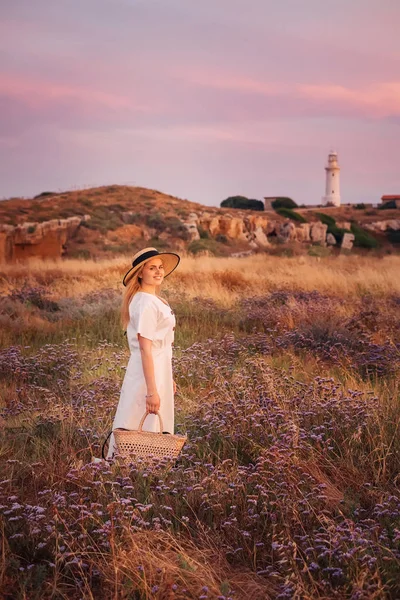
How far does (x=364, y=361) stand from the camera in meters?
7.38

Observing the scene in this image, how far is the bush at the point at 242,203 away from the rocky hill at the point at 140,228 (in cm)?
1555

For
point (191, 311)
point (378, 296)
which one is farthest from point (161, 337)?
point (378, 296)

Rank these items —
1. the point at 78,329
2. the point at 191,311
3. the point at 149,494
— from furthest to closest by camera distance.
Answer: the point at 191,311 → the point at 78,329 → the point at 149,494

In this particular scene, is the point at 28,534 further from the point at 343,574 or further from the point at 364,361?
the point at 364,361

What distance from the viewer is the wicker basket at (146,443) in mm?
4121

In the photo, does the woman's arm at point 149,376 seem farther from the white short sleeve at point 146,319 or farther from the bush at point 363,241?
the bush at point 363,241

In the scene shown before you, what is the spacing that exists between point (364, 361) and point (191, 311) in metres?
3.96

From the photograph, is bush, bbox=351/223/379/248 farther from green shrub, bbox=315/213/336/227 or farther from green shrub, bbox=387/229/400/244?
green shrub, bbox=315/213/336/227

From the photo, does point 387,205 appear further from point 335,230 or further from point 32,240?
point 32,240

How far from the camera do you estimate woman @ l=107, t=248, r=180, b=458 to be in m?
4.35

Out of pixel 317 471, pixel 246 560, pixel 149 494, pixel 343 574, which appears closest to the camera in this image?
pixel 343 574

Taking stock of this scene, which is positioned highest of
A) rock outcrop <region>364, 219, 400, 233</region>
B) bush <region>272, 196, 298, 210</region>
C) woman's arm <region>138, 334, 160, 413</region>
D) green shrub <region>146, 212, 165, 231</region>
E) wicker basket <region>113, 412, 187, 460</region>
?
bush <region>272, 196, 298, 210</region>

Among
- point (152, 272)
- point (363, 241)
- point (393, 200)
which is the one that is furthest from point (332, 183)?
point (152, 272)

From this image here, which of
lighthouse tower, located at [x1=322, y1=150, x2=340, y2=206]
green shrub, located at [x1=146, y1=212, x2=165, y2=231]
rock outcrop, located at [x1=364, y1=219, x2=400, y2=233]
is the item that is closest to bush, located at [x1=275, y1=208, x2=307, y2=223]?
rock outcrop, located at [x1=364, y1=219, x2=400, y2=233]
